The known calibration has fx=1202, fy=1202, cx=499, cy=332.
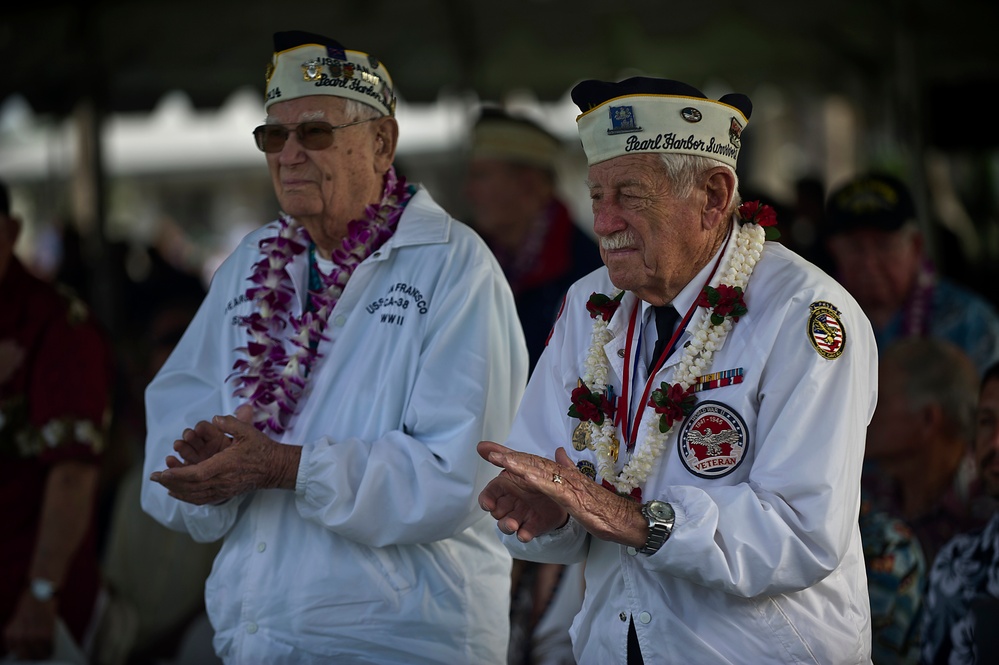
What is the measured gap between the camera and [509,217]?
19.1 ft

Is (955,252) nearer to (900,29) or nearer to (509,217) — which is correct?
(900,29)

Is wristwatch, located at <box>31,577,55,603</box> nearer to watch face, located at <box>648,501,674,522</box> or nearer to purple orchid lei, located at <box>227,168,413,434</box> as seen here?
purple orchid lei, located at <box>227,168,413,434</box>

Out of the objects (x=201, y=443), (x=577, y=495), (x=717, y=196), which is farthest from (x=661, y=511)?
(x=201, y=443)

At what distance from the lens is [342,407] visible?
3.29 meters

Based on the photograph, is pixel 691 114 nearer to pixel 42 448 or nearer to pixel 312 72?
pixel 312 72

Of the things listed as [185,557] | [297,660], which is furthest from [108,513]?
[297,660]

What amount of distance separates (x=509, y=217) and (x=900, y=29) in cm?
309

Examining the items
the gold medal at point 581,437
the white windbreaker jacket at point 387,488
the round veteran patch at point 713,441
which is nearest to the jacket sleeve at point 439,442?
the white windbreaker jacket at point 387,488

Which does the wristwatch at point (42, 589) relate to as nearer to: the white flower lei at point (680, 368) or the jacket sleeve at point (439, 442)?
the jacket sleeve at point (439, 442)

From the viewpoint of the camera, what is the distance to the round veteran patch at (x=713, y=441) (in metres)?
2.64

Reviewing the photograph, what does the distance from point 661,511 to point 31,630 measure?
111 inches

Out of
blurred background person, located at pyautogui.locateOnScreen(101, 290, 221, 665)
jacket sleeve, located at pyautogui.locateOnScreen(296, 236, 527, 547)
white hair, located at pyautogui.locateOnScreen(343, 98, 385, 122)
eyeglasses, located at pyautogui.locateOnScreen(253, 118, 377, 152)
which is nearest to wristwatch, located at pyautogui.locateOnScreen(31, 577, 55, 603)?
blurred background person, located at pyautogui.locateOnScreen(101, 290, 221, 665)

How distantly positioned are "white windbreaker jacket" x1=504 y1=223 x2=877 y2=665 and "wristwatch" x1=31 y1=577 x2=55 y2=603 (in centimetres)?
229

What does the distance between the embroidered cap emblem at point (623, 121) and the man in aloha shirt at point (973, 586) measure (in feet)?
5.66
